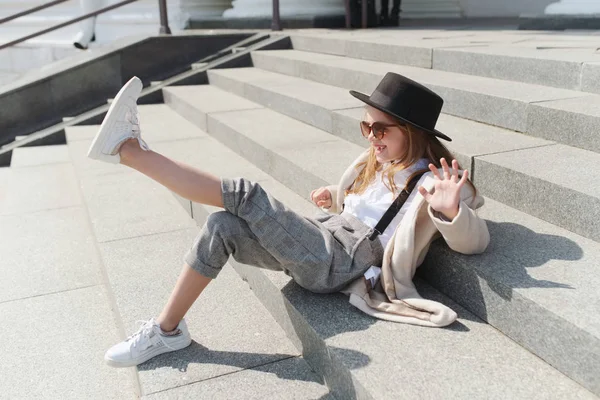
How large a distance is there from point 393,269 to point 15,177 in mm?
4123

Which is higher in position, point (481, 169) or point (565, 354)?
point (481, 169)

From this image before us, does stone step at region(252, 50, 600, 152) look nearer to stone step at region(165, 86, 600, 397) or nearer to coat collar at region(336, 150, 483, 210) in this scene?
stone step at region(165, 86, 600, 397)

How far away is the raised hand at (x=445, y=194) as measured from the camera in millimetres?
2008

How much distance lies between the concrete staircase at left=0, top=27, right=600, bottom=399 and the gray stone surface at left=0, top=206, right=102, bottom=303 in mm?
15

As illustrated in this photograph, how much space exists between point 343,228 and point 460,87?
177 centimetres

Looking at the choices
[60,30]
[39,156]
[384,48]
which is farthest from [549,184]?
[60,30]

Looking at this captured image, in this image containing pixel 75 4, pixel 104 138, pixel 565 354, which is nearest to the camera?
pixel 565 354

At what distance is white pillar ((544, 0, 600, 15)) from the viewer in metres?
5.98

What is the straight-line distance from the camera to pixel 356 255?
7.48ft

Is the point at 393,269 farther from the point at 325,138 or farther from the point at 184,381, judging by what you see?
the point at 325,138

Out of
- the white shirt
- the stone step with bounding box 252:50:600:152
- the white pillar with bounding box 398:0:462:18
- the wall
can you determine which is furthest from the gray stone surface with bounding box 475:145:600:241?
the white pillar with bounding box 398:0:462:18

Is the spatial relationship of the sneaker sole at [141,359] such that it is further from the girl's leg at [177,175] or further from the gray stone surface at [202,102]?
the gray stone surface at [202,102]

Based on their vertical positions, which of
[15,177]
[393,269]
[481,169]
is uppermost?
[481,169]

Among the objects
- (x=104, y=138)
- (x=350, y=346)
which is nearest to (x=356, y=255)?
(x=350, y=346)
